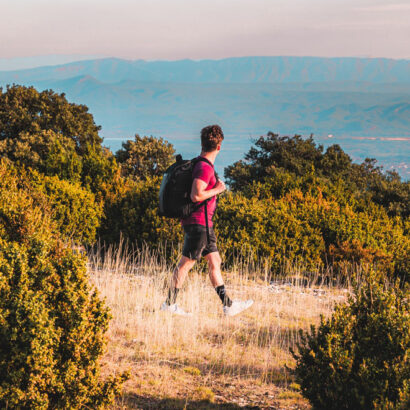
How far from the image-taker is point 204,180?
16.2ft

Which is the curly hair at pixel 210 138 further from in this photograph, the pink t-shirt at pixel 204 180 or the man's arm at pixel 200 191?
the man's arm at pixel 200 191

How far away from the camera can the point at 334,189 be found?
12414mm

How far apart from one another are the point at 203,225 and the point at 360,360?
8.47ft

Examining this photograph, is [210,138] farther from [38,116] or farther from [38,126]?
[38,116]

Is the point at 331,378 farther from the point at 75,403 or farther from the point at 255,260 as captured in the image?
the point at 255,260

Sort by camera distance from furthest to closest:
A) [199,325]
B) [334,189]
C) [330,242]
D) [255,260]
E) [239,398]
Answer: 1. [334,189]
2. [330,242]
3. [255,260]
4. [199,325]
5. [239,398]

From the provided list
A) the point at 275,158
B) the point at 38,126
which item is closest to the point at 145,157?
the point at 38,126

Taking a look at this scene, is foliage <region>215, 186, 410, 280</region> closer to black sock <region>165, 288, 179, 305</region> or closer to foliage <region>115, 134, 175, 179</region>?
black sock <region>165, 288, 179, 305</region>

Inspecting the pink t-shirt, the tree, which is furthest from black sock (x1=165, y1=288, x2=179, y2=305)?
the tree

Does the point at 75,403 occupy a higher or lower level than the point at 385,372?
lower

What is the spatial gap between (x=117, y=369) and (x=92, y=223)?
17.7 ft

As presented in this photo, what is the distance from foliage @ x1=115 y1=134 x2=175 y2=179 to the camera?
58.3 ft

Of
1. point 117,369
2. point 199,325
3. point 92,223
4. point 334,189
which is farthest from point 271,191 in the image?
point 117,369

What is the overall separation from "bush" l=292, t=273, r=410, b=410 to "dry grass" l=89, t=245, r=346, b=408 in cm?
49
